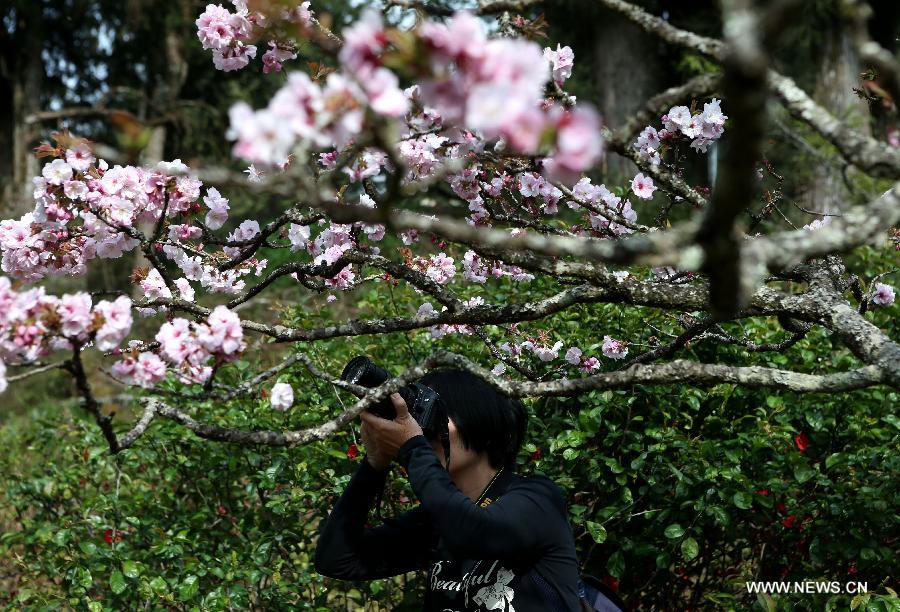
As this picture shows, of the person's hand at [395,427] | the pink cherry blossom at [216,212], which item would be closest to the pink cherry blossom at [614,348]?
the person's hand at [395,427]

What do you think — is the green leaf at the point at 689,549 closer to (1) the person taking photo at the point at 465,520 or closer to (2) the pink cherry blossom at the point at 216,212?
(1) the person taking photo at the point at 465,520

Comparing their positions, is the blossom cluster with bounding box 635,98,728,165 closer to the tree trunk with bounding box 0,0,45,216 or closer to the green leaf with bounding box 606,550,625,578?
the green leaf with bounding box 606,550,625,578

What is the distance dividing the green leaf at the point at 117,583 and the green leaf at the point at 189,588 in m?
0.18

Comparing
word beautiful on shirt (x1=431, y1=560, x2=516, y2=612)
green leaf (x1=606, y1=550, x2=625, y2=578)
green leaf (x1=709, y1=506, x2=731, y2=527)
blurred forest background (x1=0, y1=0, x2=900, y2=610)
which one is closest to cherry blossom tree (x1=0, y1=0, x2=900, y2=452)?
blurred forest background (x1=0, y1=0, x2=900, y2=610)

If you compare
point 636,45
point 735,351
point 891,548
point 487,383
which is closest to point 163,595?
point 487,383

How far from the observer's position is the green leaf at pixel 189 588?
2.80 meters

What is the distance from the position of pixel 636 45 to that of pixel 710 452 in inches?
303

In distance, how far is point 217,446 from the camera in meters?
3.41

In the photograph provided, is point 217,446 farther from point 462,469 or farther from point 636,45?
point 636,45

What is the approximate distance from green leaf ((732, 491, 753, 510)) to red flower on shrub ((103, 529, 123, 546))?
7.10 feet

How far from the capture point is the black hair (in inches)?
84.0

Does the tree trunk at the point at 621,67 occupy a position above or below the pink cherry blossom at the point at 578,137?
above

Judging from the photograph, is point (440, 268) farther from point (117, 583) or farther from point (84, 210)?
point (117, 583)

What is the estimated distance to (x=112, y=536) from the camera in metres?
3.22
